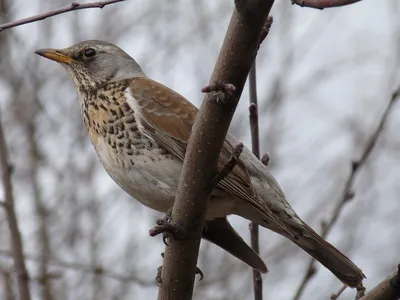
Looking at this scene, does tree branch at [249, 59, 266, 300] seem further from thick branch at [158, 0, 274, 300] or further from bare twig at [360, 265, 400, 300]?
Answer: bare twig at [360, 265, 400, 300]

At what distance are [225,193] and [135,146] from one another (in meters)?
0.63

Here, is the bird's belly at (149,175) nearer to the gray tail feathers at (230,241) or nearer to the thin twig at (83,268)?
the gray tail feathers at (230,241)


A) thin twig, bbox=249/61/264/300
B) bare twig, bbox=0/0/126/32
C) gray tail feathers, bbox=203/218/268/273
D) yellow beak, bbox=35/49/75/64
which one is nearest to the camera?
bare twig, bbox=0/0/126/32

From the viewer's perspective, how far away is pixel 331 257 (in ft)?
13.7

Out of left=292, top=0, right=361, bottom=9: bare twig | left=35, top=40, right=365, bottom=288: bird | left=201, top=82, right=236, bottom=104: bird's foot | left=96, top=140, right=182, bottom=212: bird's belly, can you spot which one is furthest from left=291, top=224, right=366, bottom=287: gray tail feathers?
left=292, top=0, right=361, bottom=9: bare twig

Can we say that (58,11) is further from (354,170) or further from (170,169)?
(354,170)

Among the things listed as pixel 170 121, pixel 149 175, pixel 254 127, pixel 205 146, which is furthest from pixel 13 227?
pixel 205 146

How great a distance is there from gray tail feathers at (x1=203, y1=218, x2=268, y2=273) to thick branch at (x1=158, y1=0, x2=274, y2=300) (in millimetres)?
907

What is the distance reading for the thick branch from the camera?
2.50 m

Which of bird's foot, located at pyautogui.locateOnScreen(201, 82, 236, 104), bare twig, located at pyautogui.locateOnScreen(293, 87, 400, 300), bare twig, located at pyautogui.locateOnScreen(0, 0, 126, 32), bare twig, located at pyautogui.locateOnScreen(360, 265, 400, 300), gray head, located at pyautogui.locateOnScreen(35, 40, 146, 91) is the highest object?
gray head, located at pyautogui.locateOnScreen(35, 40, 146, 91)

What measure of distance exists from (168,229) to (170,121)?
1.50 meters

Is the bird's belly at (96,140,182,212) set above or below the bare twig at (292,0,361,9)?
above

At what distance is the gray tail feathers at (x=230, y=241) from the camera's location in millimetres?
4164

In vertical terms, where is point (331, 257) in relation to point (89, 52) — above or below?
below
